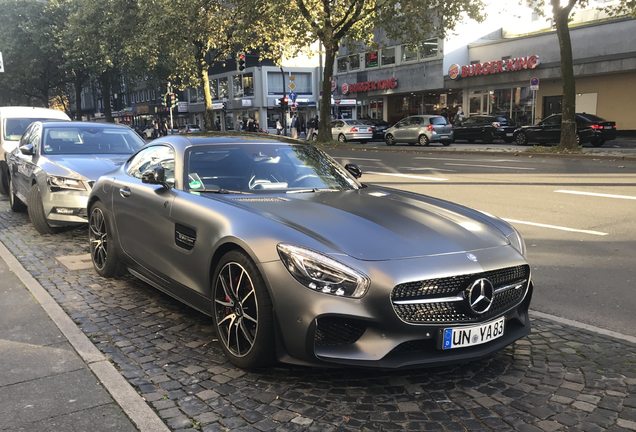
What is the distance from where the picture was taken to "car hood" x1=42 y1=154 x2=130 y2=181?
744 cm

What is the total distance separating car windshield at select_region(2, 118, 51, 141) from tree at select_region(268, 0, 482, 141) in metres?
19.0

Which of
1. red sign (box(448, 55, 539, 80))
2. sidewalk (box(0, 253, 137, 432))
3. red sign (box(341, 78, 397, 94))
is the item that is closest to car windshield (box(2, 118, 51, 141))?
sidewalk (box(0, 253, 137, 432))

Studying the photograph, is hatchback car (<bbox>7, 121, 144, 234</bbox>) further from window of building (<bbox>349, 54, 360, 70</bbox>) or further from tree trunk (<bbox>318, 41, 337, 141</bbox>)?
window of building (<bbox>349, 54, 360, 70</bbox>)

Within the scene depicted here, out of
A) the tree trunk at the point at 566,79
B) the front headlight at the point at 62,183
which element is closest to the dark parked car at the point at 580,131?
the tree trunk at the point at 566,79

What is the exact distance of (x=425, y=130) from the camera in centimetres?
2839

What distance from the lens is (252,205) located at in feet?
12.4

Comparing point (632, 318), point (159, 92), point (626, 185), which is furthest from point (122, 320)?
point (159, 92)

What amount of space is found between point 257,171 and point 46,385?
2128 millimetres

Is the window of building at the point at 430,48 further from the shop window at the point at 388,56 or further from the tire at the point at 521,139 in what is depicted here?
the tire at the point at 521,139

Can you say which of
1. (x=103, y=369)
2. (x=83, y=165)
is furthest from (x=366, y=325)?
(x=83, y=165)

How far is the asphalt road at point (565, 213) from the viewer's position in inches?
196

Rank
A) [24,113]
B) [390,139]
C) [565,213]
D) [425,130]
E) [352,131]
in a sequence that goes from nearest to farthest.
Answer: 1. [565,213]
2. [24,113]
3. [425,130]
4. [390,139]
5. [352,131]

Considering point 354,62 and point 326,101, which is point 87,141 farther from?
point 354,62

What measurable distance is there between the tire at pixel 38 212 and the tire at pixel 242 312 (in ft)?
16.1
